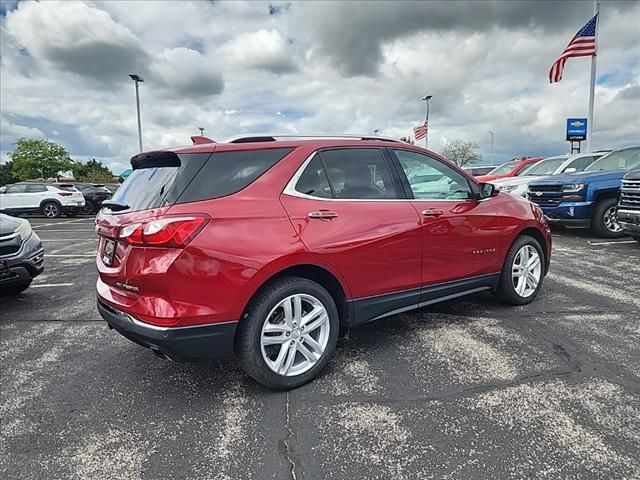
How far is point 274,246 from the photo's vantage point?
2701mm

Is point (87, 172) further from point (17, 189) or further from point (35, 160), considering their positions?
point (17, 189)

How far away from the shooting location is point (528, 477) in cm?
207

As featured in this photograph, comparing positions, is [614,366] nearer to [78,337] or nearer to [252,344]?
[252,344]

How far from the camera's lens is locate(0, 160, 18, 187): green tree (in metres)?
67.7

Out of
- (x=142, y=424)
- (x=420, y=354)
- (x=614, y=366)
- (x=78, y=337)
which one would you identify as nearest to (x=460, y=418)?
(x=420, y=354)

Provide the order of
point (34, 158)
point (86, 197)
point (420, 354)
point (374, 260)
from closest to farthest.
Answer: point (374, 260) < point (420, 354) < point (86, 197) < point (34, 158)

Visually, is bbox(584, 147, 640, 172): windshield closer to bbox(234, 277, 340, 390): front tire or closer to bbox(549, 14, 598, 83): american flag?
bbox(549, 14, 598, 83): american flag

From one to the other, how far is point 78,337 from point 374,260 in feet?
9.28

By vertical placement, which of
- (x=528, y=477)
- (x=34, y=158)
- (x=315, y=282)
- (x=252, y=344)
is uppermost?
(x=34, y=158)

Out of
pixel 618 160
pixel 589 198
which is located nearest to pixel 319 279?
pixel 589 198

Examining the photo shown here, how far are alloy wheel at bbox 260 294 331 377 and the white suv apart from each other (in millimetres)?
19286

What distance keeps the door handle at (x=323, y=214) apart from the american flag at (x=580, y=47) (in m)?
16.0

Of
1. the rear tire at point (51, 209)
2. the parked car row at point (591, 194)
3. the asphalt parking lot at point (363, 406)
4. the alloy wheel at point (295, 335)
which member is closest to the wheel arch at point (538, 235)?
the asphalt parking lot at point (363, 406)

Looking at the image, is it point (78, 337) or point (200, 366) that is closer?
point (200, 366)
